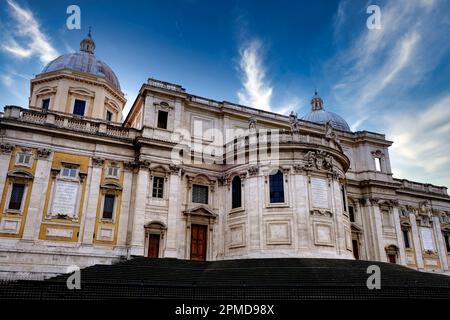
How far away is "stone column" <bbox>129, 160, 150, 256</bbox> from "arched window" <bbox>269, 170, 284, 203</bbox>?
881 centimetres

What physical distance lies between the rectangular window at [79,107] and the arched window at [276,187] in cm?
1740

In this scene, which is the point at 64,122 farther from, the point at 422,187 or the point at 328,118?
the point at 422,187

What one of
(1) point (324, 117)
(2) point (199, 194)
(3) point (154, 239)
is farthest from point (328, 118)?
(3) point (154, 239)

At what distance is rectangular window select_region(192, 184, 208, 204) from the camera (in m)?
26.9

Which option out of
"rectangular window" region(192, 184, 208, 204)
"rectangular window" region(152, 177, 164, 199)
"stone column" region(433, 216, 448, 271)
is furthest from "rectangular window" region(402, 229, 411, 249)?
"rectangular window" region(152, 177, 164, 199)

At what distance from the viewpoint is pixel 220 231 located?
85.9 ft

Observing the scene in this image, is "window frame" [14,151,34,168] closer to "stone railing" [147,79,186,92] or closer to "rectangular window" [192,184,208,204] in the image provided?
"stone railing" [147,79,186,92]

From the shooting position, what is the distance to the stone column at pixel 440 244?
36.2 meters

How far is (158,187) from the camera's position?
25.2m

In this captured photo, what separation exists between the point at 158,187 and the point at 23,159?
884 cm

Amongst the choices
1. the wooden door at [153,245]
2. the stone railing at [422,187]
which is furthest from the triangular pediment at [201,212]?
the stone railing at [422,187]

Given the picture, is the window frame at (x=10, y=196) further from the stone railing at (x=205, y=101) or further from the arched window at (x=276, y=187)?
the arched window at (x=276, y=187)

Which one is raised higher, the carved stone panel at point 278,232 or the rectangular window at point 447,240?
the rectangular window at point 447,240
